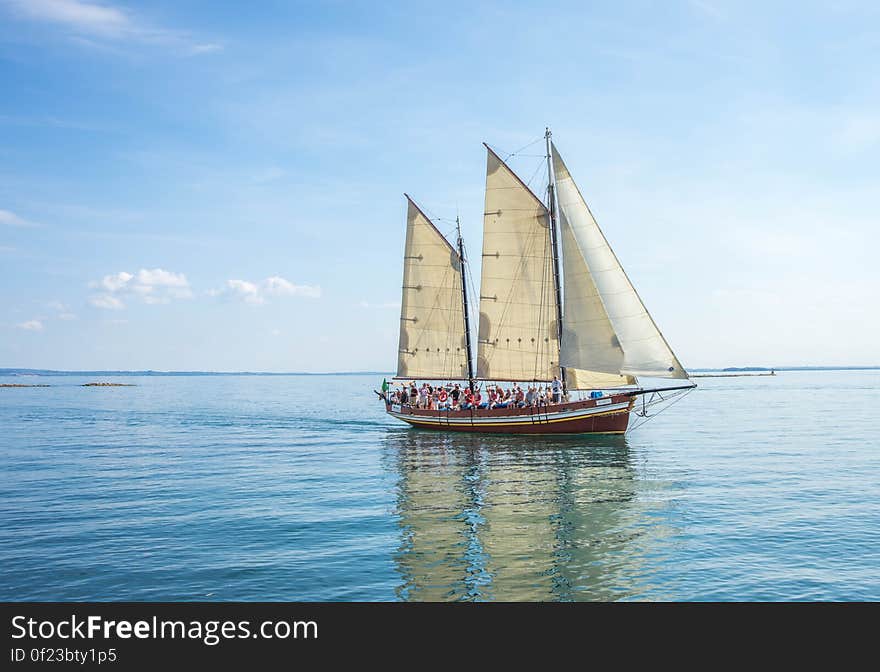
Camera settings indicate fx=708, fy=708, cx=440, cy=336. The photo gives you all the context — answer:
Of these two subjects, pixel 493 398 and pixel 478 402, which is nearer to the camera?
pixel 493 398

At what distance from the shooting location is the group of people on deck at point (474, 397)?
177 feet

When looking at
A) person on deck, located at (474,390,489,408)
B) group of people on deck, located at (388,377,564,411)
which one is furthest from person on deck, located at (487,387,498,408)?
person on deck, located at (474,390,489,408)

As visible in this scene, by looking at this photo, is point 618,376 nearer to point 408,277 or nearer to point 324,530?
point 408,277

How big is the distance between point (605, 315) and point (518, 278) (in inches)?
401

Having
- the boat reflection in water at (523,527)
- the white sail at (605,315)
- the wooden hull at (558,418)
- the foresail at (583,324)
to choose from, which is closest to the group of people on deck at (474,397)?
the wooden hull at (558,418)

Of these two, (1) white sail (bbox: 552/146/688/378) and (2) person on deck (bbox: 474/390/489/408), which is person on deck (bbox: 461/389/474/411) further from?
(1) white sail (bbox: 552/146/688/378)

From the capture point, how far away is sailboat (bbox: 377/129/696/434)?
153ft

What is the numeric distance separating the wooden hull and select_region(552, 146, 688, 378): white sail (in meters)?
4.12

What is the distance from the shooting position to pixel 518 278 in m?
55.3

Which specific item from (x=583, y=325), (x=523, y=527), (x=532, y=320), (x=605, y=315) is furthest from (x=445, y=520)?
(x=532, y=320)

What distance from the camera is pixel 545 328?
2168 inches

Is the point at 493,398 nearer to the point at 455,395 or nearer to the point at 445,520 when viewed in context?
the point at 455,395

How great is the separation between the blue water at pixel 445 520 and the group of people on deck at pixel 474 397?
363 cm

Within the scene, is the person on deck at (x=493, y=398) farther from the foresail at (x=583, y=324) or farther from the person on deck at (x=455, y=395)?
the foresail at (x=583, y=324)
